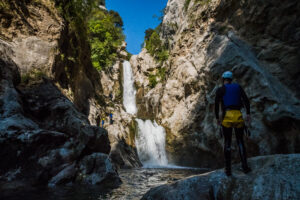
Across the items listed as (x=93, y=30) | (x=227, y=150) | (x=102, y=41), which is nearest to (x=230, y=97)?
(x=227, y=150)

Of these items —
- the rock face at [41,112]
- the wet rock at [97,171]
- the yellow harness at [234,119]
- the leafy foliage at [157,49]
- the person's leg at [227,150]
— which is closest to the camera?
the person's leg at [227,150]

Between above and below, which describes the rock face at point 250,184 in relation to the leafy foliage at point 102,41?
below

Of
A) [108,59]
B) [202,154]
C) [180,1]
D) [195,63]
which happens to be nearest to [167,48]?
[180,1]

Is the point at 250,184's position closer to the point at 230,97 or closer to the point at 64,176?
the point at 230,97

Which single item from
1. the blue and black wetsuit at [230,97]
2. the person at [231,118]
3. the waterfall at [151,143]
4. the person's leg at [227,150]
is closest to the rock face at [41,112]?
the person's leg at [227,150]

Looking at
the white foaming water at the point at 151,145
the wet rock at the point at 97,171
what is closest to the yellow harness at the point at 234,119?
the wet rock at the point at 97,171

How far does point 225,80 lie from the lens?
380 centimetres

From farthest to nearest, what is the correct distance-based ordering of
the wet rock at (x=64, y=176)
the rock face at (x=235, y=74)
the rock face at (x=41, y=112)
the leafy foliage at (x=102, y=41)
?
the leafy foliage at (x=102, y=41)
the rock face at (x=235, y=74)
the wet rock at (x=64, y=176)
the rock face at (x=41, y=112)

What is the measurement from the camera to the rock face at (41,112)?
4.86 m

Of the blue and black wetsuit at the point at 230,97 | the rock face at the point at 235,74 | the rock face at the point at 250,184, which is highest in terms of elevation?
the rock face at the point at 235,74

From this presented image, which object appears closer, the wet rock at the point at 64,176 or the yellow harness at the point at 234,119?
the yellow harness at the point at 234,119

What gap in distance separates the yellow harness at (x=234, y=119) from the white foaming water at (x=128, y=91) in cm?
2052

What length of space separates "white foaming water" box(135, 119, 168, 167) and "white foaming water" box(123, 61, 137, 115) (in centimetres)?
690

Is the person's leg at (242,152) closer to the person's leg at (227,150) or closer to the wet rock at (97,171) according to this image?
the person's leg at (227,150)
